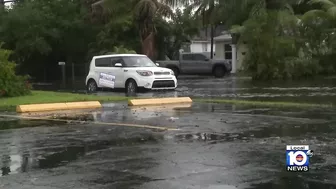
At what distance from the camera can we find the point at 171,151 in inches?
352

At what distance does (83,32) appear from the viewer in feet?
146

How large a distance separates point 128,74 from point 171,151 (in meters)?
15.3

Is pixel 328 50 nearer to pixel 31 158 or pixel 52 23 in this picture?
pixel 52 23

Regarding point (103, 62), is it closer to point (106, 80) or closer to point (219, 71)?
point (106, 80)

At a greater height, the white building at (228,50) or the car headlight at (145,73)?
the white building at (228,50)

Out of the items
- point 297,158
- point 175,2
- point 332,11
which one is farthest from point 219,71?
point 297,158

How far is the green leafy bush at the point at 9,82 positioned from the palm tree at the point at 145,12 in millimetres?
15559

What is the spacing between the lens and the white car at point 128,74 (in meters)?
23.5

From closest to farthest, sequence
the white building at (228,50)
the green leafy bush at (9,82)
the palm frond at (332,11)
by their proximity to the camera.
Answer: the green leafy bush at (9,82)
the palm frond at (332,11)
the white building at (228,50)

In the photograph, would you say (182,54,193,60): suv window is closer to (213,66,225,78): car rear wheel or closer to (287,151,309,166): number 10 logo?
(213,66,225,78): car rear wheel

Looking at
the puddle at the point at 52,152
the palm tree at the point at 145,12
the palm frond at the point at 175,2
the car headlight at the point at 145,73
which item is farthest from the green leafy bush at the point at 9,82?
the palm frond at the point at 175,2

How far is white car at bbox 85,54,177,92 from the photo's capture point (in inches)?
927

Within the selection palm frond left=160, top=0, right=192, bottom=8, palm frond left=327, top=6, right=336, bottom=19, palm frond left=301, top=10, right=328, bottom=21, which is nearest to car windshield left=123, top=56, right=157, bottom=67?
palm frond left=160, top=0, right=192, bottom=8

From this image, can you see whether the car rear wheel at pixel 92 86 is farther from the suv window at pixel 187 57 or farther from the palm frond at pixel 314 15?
the suv window at pixel 187 57
